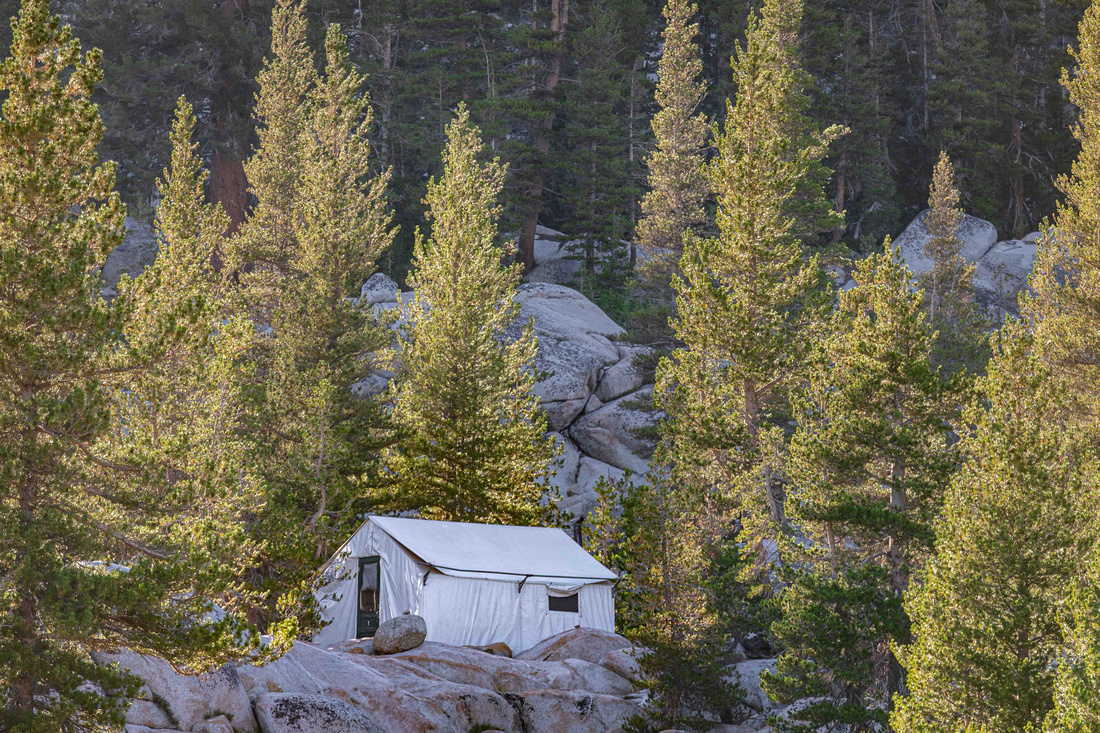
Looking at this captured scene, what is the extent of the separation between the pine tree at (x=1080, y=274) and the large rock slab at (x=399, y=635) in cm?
1608

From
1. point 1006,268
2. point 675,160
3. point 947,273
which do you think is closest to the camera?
point 675,160

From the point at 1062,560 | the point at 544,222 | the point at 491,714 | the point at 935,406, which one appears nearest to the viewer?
the point at 1062,560

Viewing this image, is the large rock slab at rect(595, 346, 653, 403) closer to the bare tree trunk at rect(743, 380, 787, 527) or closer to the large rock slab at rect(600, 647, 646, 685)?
the bare tree trunk at rect(743, 380, 787, 527)

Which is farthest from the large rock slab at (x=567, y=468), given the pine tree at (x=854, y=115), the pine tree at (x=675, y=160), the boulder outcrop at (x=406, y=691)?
the pine tree at (x=854, y=115)

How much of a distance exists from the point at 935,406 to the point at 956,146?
30.9 metres

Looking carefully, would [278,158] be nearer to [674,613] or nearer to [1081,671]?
[674,613]

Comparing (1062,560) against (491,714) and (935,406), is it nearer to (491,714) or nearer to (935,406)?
(935,406)

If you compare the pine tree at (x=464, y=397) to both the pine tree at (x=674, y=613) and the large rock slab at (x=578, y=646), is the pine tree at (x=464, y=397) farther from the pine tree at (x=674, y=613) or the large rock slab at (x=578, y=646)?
the pine tree at (x=674, y=613)

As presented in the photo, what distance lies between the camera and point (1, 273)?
11.6 metres

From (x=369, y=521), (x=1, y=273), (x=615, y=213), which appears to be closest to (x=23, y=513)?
(x=1, y=273)

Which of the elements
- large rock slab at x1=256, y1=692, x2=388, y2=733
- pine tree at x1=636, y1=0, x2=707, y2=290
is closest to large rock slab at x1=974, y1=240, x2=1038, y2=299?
pine tree at x1=636, y1=0, x2=707, y2=290

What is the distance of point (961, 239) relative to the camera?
4475cm

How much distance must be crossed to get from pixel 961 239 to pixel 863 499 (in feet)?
93.7

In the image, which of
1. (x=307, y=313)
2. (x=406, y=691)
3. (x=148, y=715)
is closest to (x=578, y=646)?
(x=406, y=691)
